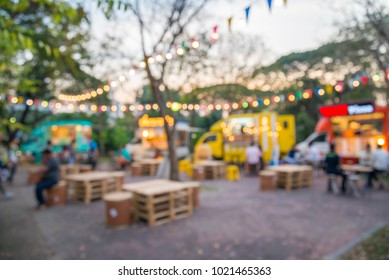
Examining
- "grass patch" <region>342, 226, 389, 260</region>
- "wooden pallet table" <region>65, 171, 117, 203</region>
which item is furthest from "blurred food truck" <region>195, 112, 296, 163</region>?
"grass patch" <region>342, 226, 389, 260</region>

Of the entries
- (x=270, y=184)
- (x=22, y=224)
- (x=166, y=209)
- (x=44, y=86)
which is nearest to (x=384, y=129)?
(x=270, y=184)

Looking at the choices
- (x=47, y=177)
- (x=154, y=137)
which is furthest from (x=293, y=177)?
(x=154, y=137)

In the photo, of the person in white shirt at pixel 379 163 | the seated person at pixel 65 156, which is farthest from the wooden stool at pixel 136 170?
the person in white shirt at pixel 379 163

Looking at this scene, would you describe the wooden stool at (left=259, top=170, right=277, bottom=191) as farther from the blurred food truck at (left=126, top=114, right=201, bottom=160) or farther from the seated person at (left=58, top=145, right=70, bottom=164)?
the blurred food truck at (left=126, top=114, right=201, bottom=160)

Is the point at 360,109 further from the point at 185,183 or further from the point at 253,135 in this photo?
the point at 185,183

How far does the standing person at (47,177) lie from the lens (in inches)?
297

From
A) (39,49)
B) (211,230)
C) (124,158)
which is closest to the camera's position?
(39,49)

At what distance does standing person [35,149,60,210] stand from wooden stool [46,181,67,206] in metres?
0.18

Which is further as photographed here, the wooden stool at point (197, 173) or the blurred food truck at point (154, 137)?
the blurred food truck at point (154, 137)

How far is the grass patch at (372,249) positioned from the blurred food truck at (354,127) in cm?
812

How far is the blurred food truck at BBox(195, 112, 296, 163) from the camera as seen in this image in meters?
15.0

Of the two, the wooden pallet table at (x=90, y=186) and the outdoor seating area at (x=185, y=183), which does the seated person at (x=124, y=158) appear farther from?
the wooden pallet table at (x=90, y=186)

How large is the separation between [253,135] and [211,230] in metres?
10.2

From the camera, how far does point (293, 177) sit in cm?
996
